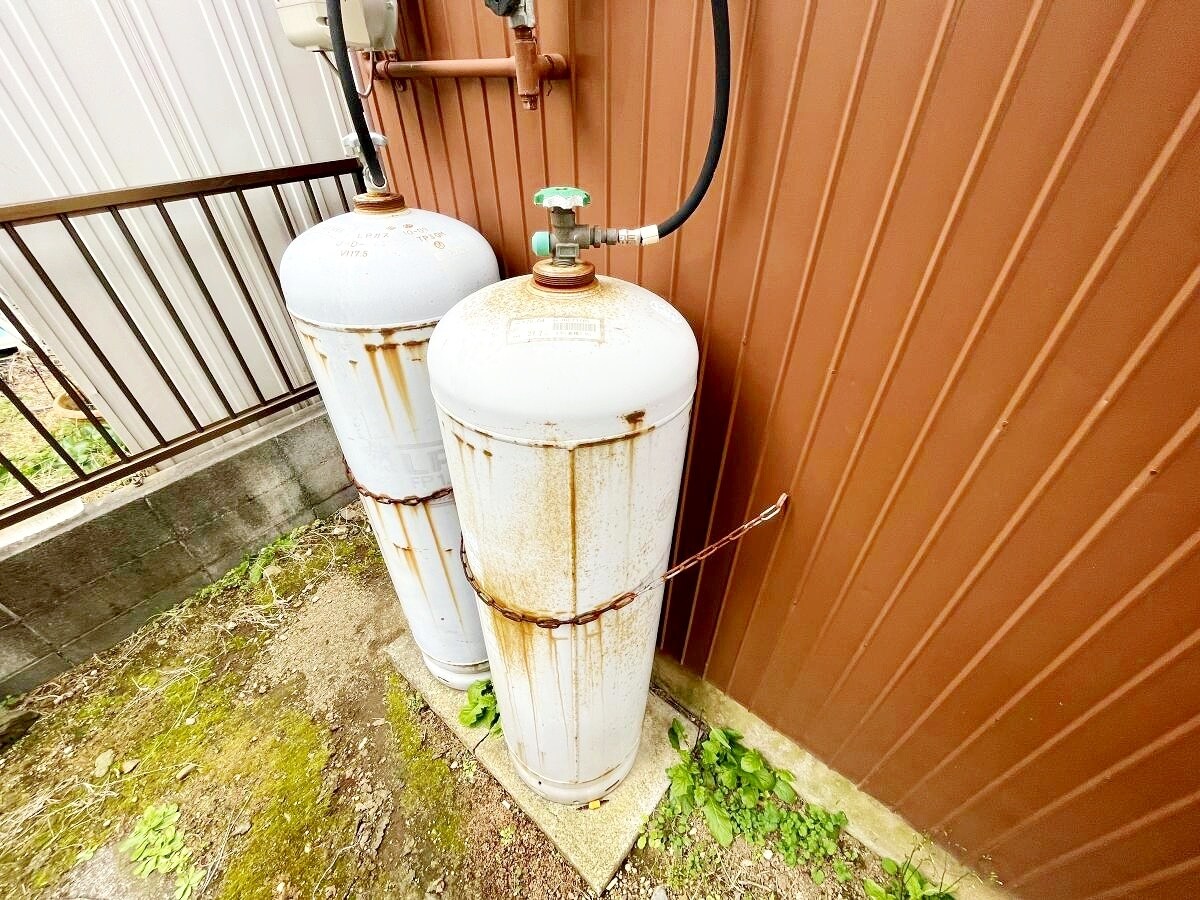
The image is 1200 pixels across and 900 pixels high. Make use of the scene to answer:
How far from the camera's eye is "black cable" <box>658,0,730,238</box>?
3.15 ft

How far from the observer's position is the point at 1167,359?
2.92ft

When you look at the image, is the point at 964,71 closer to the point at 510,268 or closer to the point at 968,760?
the point at 510,268

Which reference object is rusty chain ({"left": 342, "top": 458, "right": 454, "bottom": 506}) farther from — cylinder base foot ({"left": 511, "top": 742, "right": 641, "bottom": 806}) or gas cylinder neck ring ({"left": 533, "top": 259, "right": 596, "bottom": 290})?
cylinder base foot ({"left": 511, "top": 742, "right": 641, "bottom": 806})

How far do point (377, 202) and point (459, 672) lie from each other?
204 cm

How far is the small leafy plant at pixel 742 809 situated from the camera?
2.00 metres

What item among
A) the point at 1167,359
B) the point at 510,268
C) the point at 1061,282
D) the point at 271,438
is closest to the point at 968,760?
the point at 1167,359

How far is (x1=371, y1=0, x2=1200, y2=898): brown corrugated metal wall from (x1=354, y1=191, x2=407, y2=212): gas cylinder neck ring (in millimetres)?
365

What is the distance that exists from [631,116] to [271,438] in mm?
2760

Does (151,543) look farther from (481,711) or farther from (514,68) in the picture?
(514,68)

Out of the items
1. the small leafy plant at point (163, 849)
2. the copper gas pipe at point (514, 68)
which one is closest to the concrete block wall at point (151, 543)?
the small leafy plant at point (163, 849)

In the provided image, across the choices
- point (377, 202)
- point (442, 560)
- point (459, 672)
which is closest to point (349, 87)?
point (377, 202)

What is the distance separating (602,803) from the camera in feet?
6.90

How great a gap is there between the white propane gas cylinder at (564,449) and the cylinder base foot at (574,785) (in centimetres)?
72

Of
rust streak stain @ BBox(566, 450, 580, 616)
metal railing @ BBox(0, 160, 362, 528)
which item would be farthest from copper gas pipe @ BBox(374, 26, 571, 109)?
metal railing @ BBox(0, 160, 362, 528)
